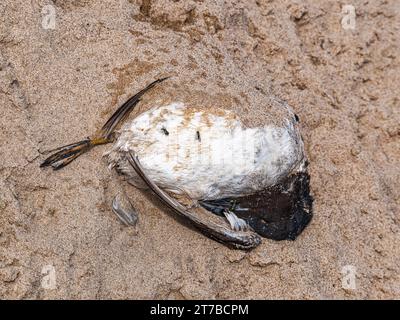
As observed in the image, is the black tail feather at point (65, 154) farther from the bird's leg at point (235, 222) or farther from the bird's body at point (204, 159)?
the bird's leg at point (235, 222)

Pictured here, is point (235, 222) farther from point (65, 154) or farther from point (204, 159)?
point (65, 154)

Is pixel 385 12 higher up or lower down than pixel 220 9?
lower down

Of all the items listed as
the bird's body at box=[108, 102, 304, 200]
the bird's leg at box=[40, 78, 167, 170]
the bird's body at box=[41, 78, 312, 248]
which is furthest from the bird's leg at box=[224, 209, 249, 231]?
the bird's leg at box=[40, 78, 167, 170]

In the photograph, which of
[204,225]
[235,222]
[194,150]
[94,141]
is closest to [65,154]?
[94,141]

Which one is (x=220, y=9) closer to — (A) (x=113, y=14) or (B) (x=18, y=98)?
(A) (x=113, y=14)

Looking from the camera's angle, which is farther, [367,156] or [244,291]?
[367,156]

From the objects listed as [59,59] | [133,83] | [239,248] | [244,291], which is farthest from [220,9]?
[244,291]
